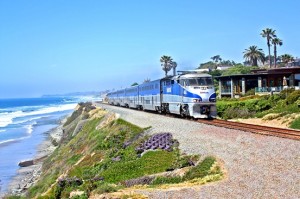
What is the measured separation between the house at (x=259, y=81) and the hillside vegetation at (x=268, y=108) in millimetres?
15549

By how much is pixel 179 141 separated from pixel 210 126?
15.2 feet

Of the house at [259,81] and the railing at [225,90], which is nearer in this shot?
the house at [259,81]

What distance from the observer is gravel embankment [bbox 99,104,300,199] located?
39.8ft

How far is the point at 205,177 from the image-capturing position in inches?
565

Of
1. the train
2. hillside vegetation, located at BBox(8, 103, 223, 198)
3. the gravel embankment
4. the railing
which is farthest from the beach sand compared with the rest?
the railing

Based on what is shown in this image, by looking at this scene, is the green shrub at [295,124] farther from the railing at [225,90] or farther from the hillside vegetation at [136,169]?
the railing at [225,90]

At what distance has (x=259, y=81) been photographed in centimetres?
6353

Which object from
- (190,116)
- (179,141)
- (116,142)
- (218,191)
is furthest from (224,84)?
(218,191)

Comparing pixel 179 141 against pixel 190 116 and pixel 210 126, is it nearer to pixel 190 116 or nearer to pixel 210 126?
pixel 210 126

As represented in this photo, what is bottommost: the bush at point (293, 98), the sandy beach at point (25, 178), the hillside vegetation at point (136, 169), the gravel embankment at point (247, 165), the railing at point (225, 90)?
the sandy beach at point (25, 178)

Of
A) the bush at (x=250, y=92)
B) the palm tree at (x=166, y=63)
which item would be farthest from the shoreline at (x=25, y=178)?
the palm tree at (x=166, y=63)

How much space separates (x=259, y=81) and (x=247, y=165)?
5035cm

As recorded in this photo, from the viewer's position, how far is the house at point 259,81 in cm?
5749

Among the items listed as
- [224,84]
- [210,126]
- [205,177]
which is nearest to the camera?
[205,177]
